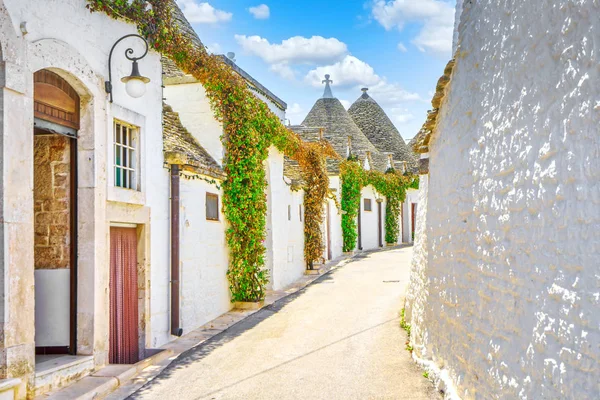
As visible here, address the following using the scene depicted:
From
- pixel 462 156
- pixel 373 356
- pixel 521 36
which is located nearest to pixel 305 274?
pixel 373 356

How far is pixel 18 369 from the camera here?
18.0 ft

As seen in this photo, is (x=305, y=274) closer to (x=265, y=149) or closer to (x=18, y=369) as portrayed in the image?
(x=265, y=149)

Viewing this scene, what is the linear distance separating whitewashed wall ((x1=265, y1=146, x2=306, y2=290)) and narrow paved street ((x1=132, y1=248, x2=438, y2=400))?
7.10 feet

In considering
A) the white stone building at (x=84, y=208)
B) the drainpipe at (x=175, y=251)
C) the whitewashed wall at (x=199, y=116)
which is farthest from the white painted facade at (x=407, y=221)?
the drainpipe at (x=175, y=251)

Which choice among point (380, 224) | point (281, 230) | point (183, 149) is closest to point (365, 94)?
point (380, 224)

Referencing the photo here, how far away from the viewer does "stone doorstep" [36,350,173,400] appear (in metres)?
5.96

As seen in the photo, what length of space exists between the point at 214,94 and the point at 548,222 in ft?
29.3

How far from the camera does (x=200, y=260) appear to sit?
10375 mm

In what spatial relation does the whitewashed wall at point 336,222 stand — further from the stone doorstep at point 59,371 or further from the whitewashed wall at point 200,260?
the stone doorstep at point 59,371

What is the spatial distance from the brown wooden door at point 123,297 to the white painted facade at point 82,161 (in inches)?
6.3

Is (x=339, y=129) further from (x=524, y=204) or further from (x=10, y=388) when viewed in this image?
(x=524, y=204)

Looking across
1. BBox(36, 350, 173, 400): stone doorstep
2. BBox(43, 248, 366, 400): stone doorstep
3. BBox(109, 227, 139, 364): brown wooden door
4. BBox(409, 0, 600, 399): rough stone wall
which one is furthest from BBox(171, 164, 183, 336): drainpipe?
BBox(409, 0, 600, 399): rough stone wall

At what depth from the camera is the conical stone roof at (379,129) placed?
36.1 metres

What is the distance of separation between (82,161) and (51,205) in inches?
25.0
